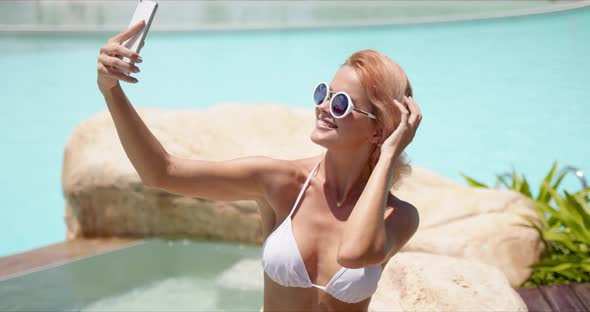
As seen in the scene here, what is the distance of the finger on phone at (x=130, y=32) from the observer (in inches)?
82.3

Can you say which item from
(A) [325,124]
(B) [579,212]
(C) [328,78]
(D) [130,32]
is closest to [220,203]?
(B) [579,212]

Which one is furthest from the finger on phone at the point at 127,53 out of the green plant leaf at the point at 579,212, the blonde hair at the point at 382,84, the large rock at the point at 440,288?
the green plant leaf at the point at 579,212

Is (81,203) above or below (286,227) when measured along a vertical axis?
below

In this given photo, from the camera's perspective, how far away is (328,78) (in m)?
15.5

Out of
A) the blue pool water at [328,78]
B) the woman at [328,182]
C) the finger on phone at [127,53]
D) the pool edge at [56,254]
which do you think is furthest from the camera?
the blue pool water at [328,78]

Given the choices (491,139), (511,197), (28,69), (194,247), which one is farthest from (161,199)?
(28,69)

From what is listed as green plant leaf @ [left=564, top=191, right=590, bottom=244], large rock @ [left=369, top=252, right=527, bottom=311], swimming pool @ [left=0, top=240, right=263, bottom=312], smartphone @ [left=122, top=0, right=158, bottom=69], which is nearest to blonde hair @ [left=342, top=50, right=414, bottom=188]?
smartphone @ [left=122, top=0, right=158, bottom=69]

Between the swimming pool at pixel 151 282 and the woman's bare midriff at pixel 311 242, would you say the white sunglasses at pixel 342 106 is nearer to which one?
the woman's bare midriff at pixel 311 242

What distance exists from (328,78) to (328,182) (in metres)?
13.0

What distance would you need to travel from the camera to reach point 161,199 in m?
6.29

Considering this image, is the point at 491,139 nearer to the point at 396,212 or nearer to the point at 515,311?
the point at 515,311

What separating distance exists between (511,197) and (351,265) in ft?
13.2

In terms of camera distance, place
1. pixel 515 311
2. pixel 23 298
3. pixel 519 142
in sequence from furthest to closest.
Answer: pixel 519 142
pixel 23 298
pixel 515 311

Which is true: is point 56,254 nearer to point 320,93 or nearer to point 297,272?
point 297,272
